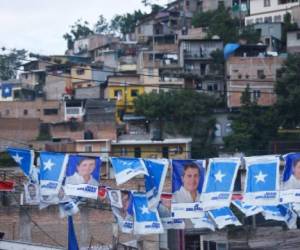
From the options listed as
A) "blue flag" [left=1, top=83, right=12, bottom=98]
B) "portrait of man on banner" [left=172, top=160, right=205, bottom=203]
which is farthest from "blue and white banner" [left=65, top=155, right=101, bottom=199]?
"blue flag" [left=1, top=83, right=12, bottom=98]

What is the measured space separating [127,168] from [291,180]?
8.08 feet

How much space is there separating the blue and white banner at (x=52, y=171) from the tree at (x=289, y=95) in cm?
2387

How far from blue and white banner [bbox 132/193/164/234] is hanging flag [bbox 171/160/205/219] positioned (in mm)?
319

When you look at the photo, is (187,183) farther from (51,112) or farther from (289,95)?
(51,112)

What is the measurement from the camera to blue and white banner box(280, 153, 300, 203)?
11883 mm

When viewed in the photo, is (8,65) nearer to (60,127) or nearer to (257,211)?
(60,127)

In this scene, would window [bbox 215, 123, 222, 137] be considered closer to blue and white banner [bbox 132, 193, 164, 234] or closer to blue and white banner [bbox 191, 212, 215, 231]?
blue and white banner [bbox 191, 212, 215, 231]

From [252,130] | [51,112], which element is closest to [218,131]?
[252,130]

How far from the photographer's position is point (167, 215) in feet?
39.6

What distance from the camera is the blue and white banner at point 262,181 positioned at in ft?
38.7

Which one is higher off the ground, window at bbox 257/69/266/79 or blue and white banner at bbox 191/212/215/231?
window at bbox 257/69/266/79

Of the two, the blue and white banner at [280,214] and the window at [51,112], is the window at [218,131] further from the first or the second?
the blue and white banner at [280,214]

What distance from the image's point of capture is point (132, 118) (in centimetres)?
3972

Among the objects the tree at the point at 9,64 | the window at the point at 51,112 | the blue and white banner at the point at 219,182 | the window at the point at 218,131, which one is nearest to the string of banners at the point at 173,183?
the blue and white banner at the point at 219,182
